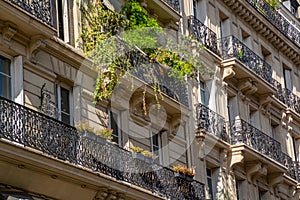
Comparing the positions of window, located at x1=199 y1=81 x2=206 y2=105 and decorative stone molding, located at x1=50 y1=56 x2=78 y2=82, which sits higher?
window, located at x1=199 y1=81 x2=206 y2=105

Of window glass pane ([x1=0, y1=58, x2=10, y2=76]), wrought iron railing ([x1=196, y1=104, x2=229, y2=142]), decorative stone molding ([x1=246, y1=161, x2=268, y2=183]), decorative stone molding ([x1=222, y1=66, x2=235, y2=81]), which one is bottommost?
window glass pane ([x1=0, y1=58, x2=10, y2=76])

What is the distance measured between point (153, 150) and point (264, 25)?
1056 centimetres

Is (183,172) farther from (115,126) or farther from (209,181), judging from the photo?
(209,181)

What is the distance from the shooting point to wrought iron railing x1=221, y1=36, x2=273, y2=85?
30281 mm

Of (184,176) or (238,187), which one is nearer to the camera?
(184,176)

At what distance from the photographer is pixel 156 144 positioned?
1006 inches

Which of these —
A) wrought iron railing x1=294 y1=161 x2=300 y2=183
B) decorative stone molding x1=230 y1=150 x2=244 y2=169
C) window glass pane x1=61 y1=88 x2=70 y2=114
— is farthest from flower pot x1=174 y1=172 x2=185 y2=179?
wrought iron railing x1=294 y1=161 x2=300 y2=183

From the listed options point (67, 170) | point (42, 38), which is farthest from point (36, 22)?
point (67, 170)

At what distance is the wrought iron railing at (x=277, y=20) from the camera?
33.8 m

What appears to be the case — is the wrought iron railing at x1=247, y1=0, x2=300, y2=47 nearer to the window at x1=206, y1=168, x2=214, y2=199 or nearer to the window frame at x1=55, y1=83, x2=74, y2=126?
the window at x1=206, y1=168, x2=214, y2=199

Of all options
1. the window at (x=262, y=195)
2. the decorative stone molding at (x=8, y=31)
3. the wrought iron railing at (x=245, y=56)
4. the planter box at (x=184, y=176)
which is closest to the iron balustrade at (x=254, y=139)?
the window at (x=262, y=195)

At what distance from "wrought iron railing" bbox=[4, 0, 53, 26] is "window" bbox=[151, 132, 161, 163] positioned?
5.83 meters

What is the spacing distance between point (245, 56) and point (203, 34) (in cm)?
264

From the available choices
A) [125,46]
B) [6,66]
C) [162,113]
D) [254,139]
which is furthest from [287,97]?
[6,66]
